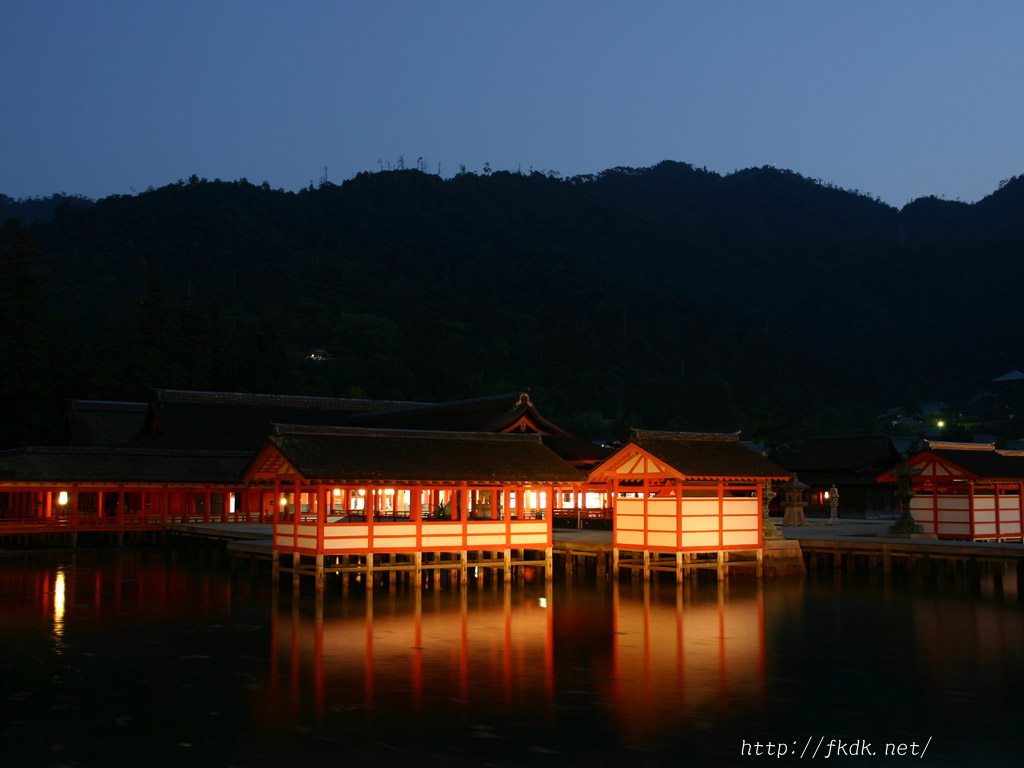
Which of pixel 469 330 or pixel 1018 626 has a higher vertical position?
pixel 469 330

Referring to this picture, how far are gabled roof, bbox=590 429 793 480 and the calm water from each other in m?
3.22

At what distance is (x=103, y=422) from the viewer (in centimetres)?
4991

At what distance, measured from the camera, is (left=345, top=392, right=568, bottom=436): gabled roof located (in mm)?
40688

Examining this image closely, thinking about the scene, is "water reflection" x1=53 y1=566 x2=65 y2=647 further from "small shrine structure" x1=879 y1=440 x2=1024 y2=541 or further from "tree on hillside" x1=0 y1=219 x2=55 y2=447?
"tree on hillside" x1=0 y1=219 x2=55 y2=447

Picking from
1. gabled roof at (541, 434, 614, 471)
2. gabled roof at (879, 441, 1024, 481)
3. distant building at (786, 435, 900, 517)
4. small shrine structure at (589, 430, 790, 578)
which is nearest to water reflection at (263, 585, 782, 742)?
small shrine structure at (589, 430, 790, 578)

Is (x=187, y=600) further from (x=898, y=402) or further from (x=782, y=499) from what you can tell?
(x=898, y=402)

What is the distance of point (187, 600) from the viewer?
24297mm

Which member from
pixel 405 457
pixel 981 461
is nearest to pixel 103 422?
pixel 405 457

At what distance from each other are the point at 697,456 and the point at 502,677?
1309 cm

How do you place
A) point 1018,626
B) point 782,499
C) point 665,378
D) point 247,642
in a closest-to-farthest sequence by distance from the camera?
point 247,642
point 1018,626
point 782,499
point 665,378

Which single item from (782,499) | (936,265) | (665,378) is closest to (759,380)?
(665,378)

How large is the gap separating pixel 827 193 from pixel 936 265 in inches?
1741

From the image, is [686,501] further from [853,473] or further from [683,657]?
[853,473]

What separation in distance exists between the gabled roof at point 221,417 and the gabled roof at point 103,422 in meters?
1.57
